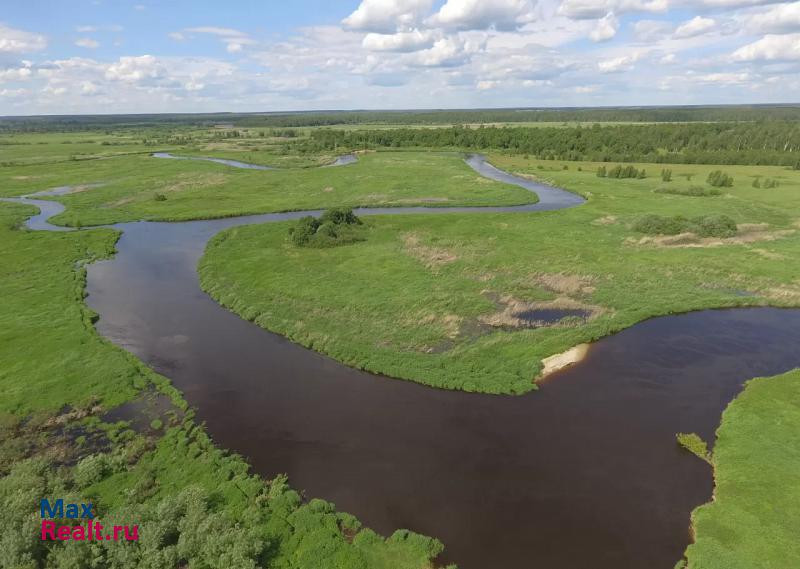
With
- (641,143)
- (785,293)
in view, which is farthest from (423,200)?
(641,143)

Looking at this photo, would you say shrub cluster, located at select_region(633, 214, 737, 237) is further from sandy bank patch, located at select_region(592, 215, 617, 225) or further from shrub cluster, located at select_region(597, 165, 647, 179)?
shrub cluster, located at select_region(597, 165, 647, 179)

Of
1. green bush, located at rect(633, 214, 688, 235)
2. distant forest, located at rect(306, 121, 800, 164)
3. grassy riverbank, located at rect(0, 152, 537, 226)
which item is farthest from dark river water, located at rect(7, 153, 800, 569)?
distant forest, located at rect(306, 121, 800, 164)

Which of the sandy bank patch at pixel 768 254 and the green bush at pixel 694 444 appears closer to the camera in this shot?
the green bush at pixel 694 444

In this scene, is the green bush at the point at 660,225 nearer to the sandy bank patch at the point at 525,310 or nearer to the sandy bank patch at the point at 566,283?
the sandy bank patch at the point at 566,283

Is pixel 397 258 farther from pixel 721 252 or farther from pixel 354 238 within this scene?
pixel 721 252

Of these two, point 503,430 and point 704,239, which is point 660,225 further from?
point 503,430

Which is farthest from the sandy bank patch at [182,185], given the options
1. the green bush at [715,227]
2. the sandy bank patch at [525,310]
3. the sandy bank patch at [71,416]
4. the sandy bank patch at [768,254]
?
the sandy bank patch at [768,254]

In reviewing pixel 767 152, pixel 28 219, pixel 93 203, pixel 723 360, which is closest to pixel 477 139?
pixel 767 152
